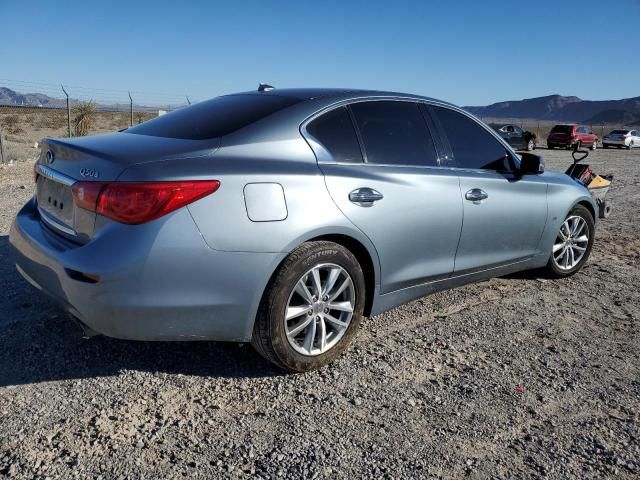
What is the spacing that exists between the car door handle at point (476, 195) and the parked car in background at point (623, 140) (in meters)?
37.3

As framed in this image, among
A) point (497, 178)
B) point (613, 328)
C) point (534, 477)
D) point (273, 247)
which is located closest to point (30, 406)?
point (273, 247)

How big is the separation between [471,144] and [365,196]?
140 cm

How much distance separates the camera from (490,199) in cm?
411

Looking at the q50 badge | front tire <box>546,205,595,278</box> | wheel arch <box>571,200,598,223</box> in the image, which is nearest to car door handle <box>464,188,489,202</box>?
front tire <box>546,205,595,278</box>

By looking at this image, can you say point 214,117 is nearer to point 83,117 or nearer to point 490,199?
point 490,199

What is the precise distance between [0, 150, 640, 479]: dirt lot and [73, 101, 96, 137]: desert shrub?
56.0 ft

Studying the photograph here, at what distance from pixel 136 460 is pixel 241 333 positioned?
0.79 metres

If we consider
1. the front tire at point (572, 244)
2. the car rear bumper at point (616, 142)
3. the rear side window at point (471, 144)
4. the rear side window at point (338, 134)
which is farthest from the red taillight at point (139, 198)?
the car rear bumper at point (616, 142)

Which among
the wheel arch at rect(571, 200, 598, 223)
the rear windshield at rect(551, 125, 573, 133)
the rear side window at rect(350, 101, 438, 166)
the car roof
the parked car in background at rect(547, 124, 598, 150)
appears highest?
the car roof

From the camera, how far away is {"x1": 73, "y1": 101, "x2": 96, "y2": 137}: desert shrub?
64.3 ft

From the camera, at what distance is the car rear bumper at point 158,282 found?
101 inches

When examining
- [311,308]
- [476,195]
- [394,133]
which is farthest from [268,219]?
[476,195]

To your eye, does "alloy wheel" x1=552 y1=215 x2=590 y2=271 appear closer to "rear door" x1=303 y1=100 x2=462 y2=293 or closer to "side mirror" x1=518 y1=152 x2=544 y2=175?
"side mirror" x1=518 y1=152 x2=544 y2=175

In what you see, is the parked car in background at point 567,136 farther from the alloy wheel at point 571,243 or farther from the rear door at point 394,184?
the rear door at point 394,184
